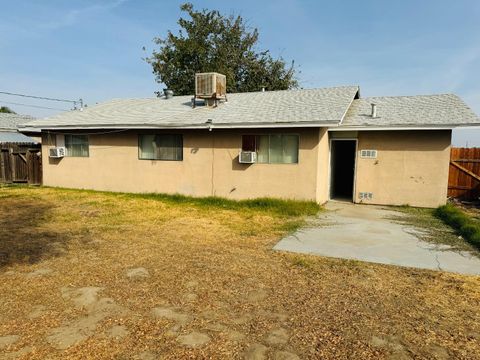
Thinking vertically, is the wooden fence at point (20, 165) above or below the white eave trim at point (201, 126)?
below

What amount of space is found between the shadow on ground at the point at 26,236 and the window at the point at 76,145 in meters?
4.30

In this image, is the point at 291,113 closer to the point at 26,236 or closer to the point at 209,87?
the point at 209,87

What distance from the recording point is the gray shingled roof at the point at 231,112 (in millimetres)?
10805

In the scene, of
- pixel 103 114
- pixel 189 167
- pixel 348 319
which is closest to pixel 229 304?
pixel 348 319

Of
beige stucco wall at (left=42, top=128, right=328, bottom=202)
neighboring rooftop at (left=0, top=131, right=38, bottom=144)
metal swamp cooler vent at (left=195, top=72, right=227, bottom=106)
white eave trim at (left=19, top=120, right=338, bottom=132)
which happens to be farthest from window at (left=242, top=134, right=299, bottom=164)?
neighboring rooftop at (left=0, top=131, right=38, bottom=144)

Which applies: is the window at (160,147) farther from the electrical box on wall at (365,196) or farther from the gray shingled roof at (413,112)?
the electrical box on wall at (365,196)

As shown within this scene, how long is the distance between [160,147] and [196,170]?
5.69ft

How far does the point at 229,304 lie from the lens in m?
4.13

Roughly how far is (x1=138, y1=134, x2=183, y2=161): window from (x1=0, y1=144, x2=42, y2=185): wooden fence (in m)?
6.04

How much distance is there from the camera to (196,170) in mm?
12195

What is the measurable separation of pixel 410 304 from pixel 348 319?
958 mm

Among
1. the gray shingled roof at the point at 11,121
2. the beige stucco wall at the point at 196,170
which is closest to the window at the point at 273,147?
the beige stucco wall at the point at 196,170

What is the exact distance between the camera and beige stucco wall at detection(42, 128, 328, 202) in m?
10.7

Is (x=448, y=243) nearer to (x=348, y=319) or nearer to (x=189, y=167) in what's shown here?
(x=348, y=319)
